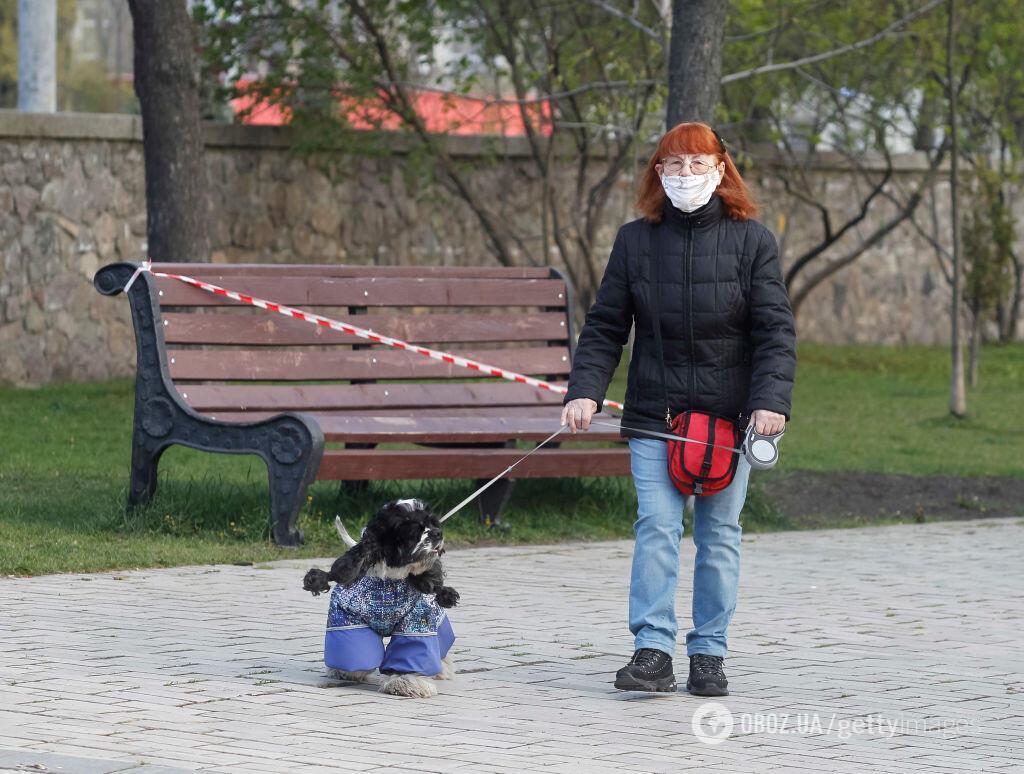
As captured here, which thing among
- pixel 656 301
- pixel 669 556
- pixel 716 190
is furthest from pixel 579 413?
pixel 716 190

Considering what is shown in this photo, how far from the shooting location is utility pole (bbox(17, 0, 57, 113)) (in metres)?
18.3

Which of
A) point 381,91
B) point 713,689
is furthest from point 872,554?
point 381,91

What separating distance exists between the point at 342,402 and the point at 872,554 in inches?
107

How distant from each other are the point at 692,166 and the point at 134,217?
39.0ft

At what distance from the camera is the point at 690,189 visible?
5.88 m

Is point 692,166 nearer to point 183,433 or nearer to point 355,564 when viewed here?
point 355,564

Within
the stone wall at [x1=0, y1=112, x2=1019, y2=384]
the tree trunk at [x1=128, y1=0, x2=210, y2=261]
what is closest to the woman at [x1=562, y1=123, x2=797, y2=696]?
the tree trunk at [x1=128, y1=0, x2=210, y2=261]

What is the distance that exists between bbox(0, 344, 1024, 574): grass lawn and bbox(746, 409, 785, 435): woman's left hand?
130 inches

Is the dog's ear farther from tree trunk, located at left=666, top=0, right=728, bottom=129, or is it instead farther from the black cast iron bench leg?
tree trunk, located at left=666, top=0, right=728, bottom=129

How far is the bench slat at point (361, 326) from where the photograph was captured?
9305 millimetres

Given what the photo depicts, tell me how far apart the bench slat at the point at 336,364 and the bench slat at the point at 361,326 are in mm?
68

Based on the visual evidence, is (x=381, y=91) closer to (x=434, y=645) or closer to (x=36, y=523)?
(x=36, y=523)

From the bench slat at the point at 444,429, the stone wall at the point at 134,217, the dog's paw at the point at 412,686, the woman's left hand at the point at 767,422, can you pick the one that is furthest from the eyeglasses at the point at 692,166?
the stone wall at the point at 134,217

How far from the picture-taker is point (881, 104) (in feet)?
67.6
